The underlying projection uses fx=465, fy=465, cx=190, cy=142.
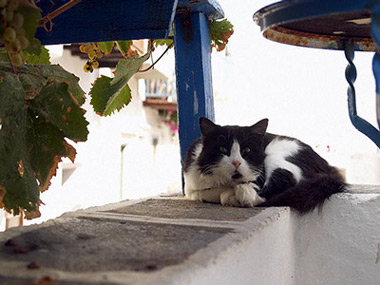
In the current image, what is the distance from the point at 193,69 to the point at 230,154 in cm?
41

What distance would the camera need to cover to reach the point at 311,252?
1.66 meters

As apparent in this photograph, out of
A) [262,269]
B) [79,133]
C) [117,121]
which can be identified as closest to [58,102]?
[79,133]

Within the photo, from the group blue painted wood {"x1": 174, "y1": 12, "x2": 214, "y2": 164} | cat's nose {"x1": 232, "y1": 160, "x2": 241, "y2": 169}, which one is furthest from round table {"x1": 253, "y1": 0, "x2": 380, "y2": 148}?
blue painted wood {"x1": 174, "y1": 12, "x2": 214, "y2": 164}

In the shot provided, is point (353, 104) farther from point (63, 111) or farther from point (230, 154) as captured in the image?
point (63, 111)

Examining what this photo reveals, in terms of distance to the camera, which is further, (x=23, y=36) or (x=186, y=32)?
(x=186, y=32)

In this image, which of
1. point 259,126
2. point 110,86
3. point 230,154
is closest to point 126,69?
point 110,86

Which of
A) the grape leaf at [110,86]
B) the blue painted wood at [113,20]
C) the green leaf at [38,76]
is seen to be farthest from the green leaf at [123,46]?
the green leaf at [38,76]

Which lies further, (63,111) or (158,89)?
(158,89)

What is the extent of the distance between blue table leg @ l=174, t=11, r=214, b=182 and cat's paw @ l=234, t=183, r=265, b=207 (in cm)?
44

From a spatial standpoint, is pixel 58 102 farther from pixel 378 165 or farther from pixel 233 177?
pixel 378 165

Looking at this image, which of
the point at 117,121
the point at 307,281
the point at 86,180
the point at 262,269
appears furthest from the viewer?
the point at 117,121

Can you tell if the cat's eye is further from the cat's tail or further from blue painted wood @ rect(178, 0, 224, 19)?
blue painted wood @ rect(178, 0, 224, 19)

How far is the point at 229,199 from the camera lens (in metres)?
1.75

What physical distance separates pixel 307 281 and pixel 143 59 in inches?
38.9
